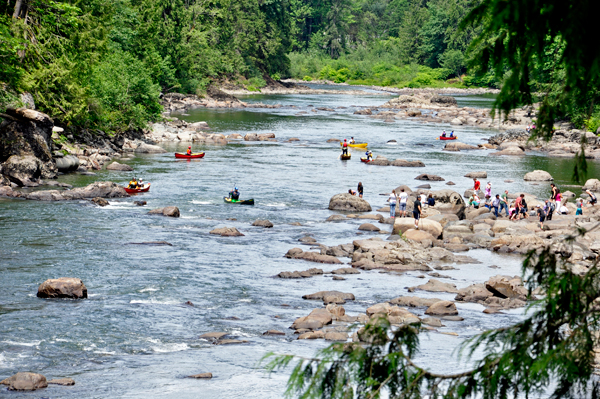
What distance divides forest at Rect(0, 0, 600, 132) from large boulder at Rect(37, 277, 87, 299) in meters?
14.3

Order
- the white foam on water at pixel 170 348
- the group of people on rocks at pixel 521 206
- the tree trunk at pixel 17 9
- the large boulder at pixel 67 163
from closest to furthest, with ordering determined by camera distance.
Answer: the white foam on water at pixel 170 348
the group of people on rocks at pixel 521 206
the tree trunk at pixel 17 9
the large boulder at pixel 67 163

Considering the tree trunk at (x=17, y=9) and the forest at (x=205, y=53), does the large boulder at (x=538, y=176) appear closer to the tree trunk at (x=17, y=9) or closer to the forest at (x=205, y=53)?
the forest at (x=205, y=53)

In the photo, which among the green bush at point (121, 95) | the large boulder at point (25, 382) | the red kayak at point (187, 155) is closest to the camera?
the large boulder at point (25, 382)

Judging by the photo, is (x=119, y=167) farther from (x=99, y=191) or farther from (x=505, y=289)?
(x=505, y=289)

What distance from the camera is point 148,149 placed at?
194ft

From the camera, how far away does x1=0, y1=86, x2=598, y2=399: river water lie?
17016 millimetres

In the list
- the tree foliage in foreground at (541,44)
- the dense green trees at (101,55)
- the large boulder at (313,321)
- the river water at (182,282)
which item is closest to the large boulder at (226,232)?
the river water at (182,282)

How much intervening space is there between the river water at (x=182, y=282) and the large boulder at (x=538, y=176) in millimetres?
909

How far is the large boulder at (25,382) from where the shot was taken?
49.7 ft

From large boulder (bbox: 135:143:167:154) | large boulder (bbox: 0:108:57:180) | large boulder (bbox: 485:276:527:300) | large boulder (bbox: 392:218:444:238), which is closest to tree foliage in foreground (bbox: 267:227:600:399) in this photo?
large boulder (bbox: 485:276:527:300)

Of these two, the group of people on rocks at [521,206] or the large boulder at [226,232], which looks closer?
the large boulder at [226,232]

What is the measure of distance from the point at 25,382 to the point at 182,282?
31.1 ft

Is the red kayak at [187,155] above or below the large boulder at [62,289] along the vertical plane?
above

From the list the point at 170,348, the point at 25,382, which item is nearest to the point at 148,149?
the point at 170,348
